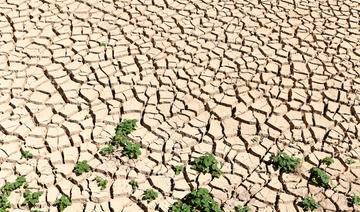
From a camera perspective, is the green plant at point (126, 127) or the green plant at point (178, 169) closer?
the green plant at point (178, 169)

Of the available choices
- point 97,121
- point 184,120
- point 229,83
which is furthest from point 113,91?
point 229,83

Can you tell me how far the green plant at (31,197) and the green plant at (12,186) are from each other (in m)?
0.09

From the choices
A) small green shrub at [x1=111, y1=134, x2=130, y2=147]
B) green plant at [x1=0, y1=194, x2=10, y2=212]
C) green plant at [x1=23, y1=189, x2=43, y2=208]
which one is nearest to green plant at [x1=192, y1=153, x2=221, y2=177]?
small green shrub at [x1=111, y1=134, x2=130, y2=147]

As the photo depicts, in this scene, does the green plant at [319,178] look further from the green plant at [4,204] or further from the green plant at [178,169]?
the green plant at [4,204]

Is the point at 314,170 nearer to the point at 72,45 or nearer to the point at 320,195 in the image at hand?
the point at 320,195

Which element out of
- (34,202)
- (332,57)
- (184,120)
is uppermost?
(332,57)

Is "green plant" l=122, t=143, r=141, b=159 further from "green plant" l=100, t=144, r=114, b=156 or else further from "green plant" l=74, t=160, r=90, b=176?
"green plant" l=74, t=160, r=90, b=176

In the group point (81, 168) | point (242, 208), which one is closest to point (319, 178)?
point (242, 208)

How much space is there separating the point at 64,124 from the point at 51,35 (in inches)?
56.5

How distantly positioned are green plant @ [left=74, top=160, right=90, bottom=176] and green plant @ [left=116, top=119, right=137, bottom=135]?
419mm

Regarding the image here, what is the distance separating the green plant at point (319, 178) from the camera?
3768 millimetres

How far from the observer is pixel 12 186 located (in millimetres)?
3691

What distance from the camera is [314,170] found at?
386 centimetres

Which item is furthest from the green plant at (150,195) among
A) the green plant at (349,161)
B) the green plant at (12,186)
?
the green plant at (349,161)
